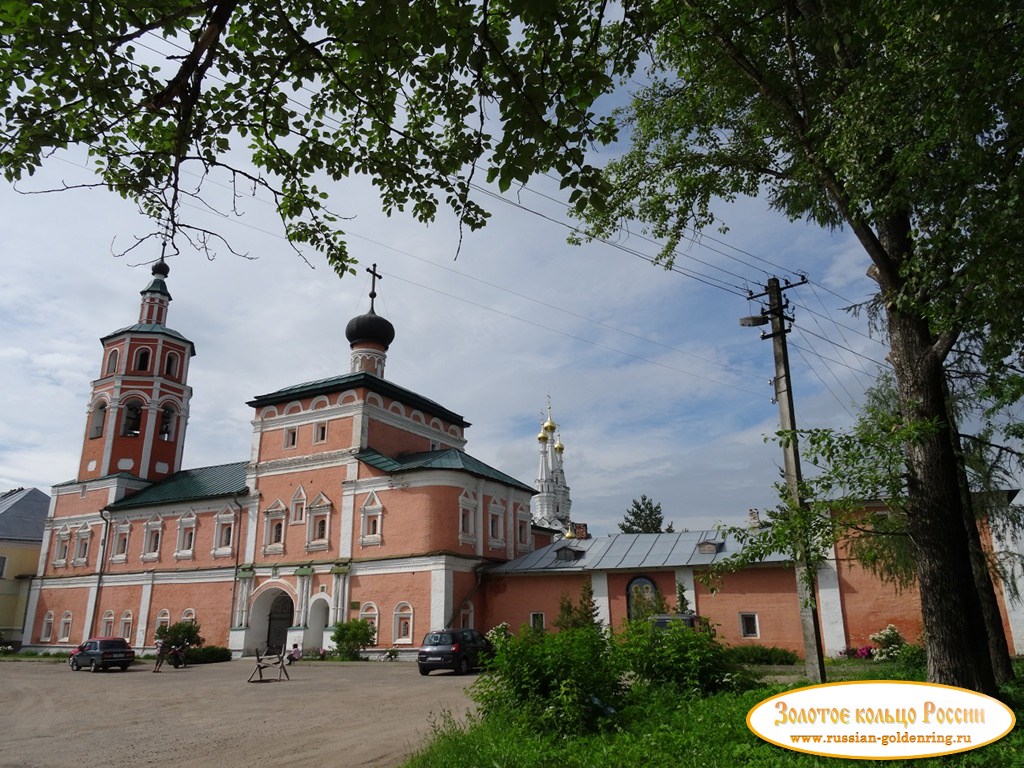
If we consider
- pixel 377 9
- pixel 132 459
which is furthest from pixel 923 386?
pixel 132 459

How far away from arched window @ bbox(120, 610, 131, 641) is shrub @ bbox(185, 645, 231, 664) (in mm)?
6961

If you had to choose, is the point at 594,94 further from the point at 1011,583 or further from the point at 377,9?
the point at 1011,583

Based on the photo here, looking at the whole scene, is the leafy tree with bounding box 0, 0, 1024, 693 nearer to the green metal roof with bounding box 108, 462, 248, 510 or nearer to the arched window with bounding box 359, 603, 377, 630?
the arched window with bounding box 359, 603, 377, 630

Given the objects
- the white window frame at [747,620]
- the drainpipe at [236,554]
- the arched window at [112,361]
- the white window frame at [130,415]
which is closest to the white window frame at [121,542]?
the white window frame at [130,415]

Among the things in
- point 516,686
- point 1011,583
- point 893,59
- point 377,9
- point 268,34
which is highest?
point 893,59

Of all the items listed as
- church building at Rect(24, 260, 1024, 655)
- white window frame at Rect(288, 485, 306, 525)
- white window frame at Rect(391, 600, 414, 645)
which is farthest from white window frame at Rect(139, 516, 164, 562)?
white window frame at Rect(391, 600, 414, 645)

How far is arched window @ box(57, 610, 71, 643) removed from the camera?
36.8 meters

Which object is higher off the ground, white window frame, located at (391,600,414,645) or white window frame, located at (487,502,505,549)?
white window frame, located at (487,502,505,549)

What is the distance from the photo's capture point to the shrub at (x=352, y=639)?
27188 mm

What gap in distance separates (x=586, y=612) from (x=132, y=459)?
88.5 feet

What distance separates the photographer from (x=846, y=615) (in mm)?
23062

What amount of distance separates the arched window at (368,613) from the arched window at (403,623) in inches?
37.2

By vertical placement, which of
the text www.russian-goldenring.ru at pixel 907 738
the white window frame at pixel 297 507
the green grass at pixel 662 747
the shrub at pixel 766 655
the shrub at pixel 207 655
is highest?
the white window frame at pixel 297 507

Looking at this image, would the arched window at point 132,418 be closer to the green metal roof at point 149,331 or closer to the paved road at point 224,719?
the green metal roof at point 149,331
